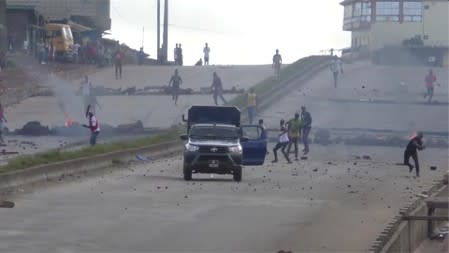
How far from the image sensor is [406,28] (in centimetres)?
10494

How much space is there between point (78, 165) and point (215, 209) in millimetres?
9295

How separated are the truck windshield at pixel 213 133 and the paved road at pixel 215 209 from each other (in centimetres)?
111

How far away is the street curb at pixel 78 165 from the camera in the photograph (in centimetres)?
2917

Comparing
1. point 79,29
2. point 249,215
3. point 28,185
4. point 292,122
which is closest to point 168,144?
point 292,122

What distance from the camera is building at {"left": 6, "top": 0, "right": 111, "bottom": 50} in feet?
259

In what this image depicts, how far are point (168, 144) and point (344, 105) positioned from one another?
18850 millimetres

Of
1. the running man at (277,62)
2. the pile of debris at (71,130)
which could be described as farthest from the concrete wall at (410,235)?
the running man at (277,62)

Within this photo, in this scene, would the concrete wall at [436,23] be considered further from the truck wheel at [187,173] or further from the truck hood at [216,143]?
the truck wheel at [187,173]

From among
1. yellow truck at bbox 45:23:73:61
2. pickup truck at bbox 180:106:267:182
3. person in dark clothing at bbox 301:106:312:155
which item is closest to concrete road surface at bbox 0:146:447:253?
pickup truck at bbox 180:106:267:182

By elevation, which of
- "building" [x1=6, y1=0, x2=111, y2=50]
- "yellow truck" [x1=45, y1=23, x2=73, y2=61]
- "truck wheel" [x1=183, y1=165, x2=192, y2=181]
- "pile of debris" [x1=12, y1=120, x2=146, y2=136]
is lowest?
"pile of debris" [x1=12, y1=120, x2=146, y2=136]

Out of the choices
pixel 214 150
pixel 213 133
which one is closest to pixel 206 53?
pixel 213 133

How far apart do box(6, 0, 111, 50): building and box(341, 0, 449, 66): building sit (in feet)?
63.1

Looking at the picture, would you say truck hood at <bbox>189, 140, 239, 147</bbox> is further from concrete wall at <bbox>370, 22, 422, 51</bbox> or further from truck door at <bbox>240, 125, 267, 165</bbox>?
concrete wall at <bbox>370, 22, 422, 51</bbox>

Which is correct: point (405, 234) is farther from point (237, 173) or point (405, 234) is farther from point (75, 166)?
point (75, 166)
